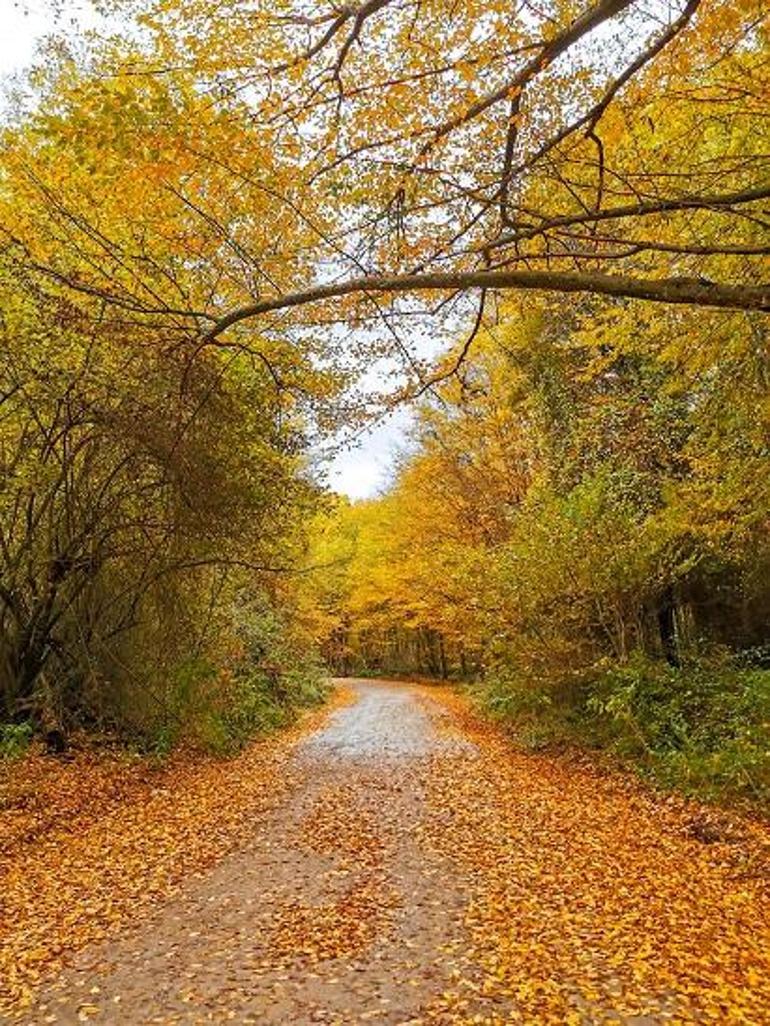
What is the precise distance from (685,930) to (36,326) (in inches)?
334

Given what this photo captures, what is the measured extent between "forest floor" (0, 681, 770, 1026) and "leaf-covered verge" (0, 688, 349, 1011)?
29 mm

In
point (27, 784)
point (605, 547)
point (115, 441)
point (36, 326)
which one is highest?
point (36, 326)

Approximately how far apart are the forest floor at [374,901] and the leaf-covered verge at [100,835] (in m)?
0.03

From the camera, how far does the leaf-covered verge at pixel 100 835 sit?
549 cm

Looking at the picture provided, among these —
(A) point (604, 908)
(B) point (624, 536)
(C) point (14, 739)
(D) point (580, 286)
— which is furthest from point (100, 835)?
(B) point (624, 536)

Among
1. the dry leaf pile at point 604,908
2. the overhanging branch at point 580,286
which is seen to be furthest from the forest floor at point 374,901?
the overhanging branch at point 580,286

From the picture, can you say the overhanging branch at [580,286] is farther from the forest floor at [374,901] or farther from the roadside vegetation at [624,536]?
the forest floor at [374,901]

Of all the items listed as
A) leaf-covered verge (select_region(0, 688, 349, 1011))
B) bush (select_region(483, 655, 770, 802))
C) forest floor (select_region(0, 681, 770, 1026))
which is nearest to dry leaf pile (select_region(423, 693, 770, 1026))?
forest floor (select_region(0, 681, 770, 1026))

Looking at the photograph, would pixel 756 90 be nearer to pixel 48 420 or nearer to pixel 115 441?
pixel 115 441

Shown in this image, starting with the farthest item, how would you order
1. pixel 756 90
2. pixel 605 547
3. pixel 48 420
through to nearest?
pixel 605 547, pixel 48 420, pixel 756 90

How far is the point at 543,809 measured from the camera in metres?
8.99

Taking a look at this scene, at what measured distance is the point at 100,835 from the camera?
806 centimetres

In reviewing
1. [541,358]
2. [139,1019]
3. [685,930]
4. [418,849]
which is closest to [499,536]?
[541,358]

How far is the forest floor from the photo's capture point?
4.21 metres
